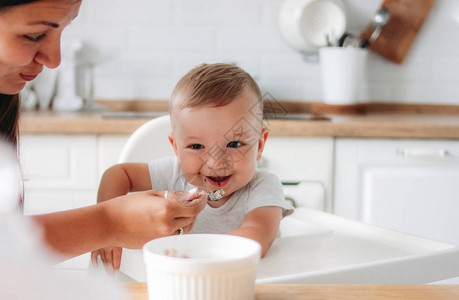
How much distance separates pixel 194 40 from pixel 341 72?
0.62 meters

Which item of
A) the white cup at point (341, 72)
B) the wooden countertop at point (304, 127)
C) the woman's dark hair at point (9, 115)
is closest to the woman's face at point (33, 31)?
the woman's dark hair at point (9, 115)

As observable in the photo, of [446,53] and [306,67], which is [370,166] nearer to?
[306,67]

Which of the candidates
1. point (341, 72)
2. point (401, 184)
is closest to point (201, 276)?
point (401, 184)

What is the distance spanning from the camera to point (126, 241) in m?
0.56

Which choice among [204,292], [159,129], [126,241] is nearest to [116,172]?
[159,129]

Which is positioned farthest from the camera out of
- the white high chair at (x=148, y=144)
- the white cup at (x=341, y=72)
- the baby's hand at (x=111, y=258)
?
the white cup at (x=341, y=72)

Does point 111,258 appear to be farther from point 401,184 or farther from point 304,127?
point 401,184

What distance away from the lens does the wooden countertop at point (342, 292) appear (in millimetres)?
484

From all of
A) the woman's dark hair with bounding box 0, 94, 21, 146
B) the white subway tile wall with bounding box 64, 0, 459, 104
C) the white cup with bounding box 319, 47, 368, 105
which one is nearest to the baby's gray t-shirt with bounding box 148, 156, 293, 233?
the woman's dark hair with bounding box 0, 94, 21, 146

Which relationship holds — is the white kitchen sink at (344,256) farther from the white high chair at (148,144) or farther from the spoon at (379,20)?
the spoon at (379,20)

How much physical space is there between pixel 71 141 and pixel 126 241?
3.69 ft

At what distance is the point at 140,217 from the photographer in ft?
1.76

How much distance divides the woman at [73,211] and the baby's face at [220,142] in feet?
0.73

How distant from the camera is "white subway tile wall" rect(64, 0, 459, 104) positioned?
2.18m
